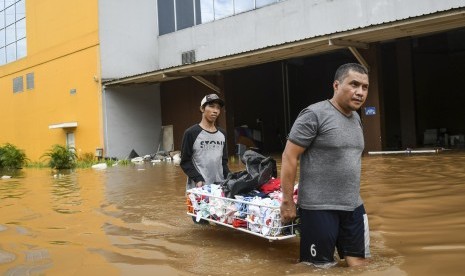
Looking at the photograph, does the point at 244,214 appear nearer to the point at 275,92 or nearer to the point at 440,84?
the point at 275,92

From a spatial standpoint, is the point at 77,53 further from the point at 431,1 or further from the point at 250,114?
the point at 431,1

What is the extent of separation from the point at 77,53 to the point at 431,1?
54.6 feet

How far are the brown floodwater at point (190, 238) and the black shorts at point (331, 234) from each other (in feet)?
0.39

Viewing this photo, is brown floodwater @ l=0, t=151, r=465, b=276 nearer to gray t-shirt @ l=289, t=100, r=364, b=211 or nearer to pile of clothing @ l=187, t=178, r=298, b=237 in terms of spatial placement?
pile of clothing @ l=187, t=178, r=298, b=237

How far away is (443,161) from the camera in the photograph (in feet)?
38.6

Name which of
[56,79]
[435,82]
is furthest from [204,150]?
[56,79]

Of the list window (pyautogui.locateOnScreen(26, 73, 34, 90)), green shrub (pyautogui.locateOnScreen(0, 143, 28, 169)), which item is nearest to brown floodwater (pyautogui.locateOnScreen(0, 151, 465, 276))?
green shrub (pyautogui.locateOnScreen(0, 143, 28, 169))

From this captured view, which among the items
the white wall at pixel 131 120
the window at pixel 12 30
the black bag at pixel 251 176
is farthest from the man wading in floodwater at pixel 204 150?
the window at pixel 12 30

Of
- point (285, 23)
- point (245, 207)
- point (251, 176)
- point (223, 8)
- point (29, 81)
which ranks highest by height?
point (223, 8)

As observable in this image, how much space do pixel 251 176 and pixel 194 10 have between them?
18776mm

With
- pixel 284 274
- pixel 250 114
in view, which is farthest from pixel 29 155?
pixel 284 274

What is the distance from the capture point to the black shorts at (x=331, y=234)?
362 cm

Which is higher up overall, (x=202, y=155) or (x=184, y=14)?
(x=184, y=14)

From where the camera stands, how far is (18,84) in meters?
30.1
